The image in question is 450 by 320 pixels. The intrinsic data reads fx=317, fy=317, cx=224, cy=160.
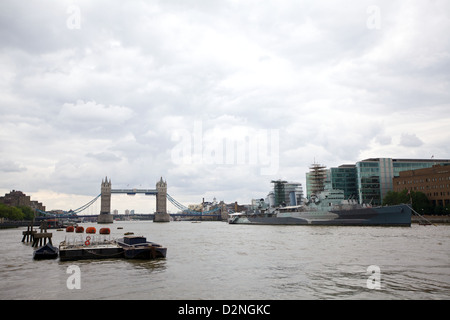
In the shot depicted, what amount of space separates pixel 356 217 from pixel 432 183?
43.6 m

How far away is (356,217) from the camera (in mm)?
79375

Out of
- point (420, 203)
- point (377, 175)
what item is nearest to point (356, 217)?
point (420, 203)

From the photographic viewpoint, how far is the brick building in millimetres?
98444

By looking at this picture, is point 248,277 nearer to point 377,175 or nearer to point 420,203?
point 420,203

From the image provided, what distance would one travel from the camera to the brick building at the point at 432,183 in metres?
98.4

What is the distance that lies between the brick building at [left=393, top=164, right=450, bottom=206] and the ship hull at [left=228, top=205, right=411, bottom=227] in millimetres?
37787

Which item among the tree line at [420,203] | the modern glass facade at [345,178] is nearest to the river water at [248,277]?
the tree line at [420,203]

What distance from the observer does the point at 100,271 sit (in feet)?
80.4

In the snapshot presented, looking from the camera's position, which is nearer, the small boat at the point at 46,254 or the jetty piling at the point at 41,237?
the small boat at the point at 46,254

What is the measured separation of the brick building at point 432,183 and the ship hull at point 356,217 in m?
37.8

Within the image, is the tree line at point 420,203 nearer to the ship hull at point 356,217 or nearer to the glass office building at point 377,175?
the ship hull at point 356,217
